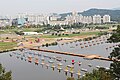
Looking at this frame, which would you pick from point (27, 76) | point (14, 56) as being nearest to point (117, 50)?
point (27, 76)

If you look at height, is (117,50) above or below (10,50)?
above

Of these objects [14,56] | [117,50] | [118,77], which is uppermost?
[117,50]

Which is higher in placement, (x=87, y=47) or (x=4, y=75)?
(x=4, y=75)

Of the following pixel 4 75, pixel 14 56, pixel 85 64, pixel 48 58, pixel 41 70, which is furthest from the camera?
pixel 14 56

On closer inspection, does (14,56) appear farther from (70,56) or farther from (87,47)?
(87,47)

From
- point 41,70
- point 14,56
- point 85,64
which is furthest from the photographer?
point 14,56

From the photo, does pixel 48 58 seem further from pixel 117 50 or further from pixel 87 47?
pixel 117 50

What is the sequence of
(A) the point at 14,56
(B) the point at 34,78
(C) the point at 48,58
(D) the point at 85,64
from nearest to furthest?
(B) the point at 34,78 → (D) the point at 85,64 → (C) the point at 48,58 → (A) the point at 14,56

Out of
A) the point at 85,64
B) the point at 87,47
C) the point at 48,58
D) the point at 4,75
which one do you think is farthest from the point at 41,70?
the point at 87,47

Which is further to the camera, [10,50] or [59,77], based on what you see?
[10,50]
